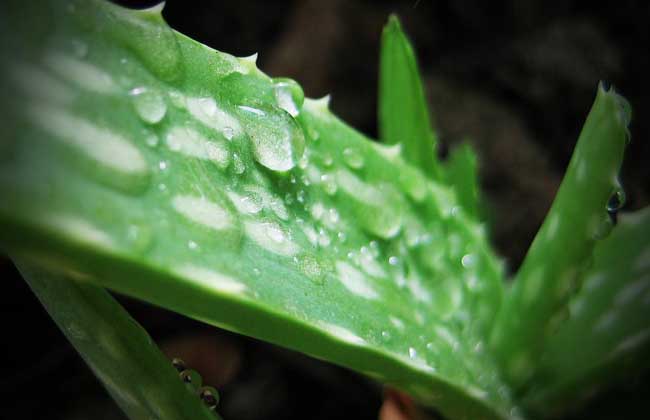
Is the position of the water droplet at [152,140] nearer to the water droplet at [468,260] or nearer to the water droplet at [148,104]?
the water droplet at [148,104]

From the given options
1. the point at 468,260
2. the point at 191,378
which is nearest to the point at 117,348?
the point at 191,378

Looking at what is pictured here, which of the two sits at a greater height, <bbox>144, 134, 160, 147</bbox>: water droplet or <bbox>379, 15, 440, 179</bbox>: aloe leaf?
<bbox>144, 134, 160, 147</bbox>: water droplet

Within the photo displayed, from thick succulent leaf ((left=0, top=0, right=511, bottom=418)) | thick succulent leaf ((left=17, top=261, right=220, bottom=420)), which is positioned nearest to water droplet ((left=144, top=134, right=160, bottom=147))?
thick succulent leaf ((left=0, top=0, right=511, bottom=418))

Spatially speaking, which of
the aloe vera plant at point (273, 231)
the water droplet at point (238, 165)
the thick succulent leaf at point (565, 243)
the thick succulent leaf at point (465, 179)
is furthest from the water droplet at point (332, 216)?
the thick succulent leaf at point (465, 179)

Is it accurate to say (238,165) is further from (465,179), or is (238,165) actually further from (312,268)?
(465,179)

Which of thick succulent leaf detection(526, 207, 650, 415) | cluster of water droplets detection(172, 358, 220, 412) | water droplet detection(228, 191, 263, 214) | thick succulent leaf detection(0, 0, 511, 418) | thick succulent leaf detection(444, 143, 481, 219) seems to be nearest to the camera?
thick succulent leaf detection(0, 0, 511, 418)

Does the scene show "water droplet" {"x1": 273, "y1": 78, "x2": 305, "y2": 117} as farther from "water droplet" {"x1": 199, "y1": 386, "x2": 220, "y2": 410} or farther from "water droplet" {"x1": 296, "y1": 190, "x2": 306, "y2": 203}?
"water droplet" {"x1": 199, "y1": 386, "x2": 220, "y2": 410}

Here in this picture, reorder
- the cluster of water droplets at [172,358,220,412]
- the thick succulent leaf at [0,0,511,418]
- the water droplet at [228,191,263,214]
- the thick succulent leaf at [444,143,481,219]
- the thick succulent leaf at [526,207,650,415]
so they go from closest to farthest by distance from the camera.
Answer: the thick succulent leaf at [0,0,511,418] < the water droplet at [228,191,263,214] < the cluster of water droplets at [172,358,220,412] < the thick succulent leaf at [526,207,650,415] < the thick succulent leaf at [444,143,481,219]
